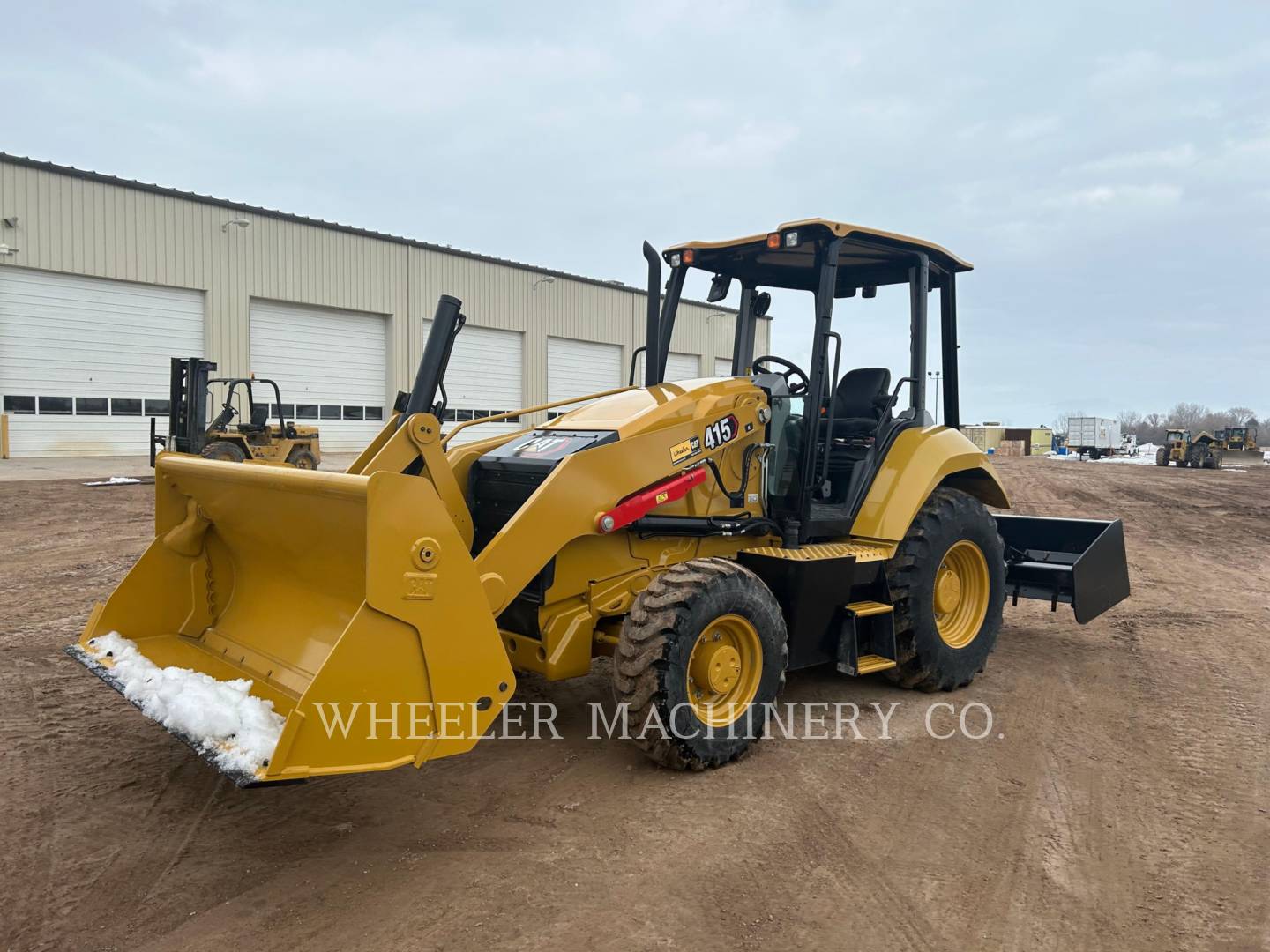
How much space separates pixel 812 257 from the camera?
5520 mm

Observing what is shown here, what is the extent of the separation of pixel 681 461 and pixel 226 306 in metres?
21.1

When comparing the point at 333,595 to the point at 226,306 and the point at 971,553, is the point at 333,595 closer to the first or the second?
the point at 971,553

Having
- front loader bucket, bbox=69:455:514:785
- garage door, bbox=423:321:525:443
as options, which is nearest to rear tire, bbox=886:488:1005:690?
front loader bucket, bbox=69:455:514:785

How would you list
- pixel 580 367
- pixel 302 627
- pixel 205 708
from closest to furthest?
pixel 205 708, pixel 302 627, pixel 580 367

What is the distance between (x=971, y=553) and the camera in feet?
18.9

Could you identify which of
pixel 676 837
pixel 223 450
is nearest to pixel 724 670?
pixel 676 837

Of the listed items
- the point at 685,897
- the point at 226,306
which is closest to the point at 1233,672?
the point at 685,897

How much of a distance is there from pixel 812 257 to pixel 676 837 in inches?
140

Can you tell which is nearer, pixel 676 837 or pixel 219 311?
pixel 676 837

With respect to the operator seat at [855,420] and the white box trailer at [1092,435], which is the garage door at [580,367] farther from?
the white box trailer at [1092,435]

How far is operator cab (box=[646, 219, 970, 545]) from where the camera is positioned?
499 cm

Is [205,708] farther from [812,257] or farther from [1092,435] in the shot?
[1092,435]

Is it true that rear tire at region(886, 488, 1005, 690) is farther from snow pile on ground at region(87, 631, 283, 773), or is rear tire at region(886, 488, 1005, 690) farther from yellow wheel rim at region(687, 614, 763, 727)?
snow pile on ground at region(87, 631, 283, 773)

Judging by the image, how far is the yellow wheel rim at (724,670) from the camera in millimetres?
Result: 4098
